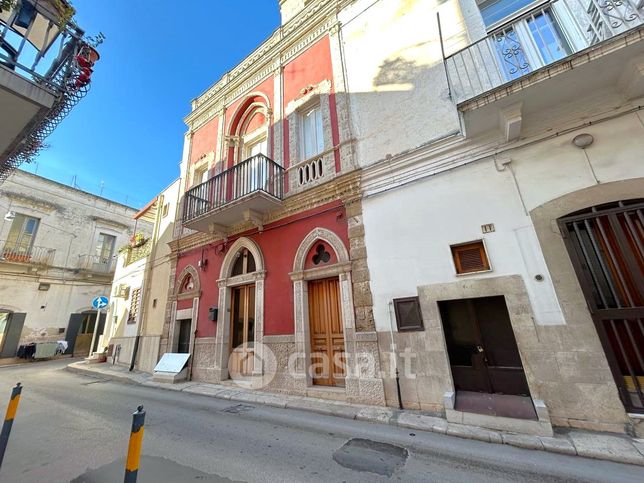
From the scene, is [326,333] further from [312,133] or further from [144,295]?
[144,295]

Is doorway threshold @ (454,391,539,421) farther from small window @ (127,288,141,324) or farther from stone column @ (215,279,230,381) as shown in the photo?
small window @ (127,288,141,324)

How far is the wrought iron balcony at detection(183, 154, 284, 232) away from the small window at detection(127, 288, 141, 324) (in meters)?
5.87

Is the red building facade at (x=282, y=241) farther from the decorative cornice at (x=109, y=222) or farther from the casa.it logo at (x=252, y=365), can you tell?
the decorative cornice at (x=109, y=222)

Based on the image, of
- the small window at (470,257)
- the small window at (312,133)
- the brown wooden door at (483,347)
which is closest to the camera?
the brown wooden door at (483,347)

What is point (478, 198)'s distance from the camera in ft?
15.5

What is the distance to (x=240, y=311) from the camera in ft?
26.0

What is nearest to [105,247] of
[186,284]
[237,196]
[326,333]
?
[186,284]

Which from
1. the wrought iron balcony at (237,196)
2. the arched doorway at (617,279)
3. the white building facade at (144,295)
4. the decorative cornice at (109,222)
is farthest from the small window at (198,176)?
the decorative cornice at (109,222)

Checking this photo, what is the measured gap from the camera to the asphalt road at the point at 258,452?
9.33 ft

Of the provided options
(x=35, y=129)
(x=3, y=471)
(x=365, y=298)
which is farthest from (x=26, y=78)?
(x=365, y=298)

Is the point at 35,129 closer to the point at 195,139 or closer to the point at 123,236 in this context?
the point at 195,139

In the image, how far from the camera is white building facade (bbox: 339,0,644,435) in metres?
3.60

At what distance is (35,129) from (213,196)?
4498 millimetres

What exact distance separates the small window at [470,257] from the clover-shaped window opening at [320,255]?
2756 millimetres
